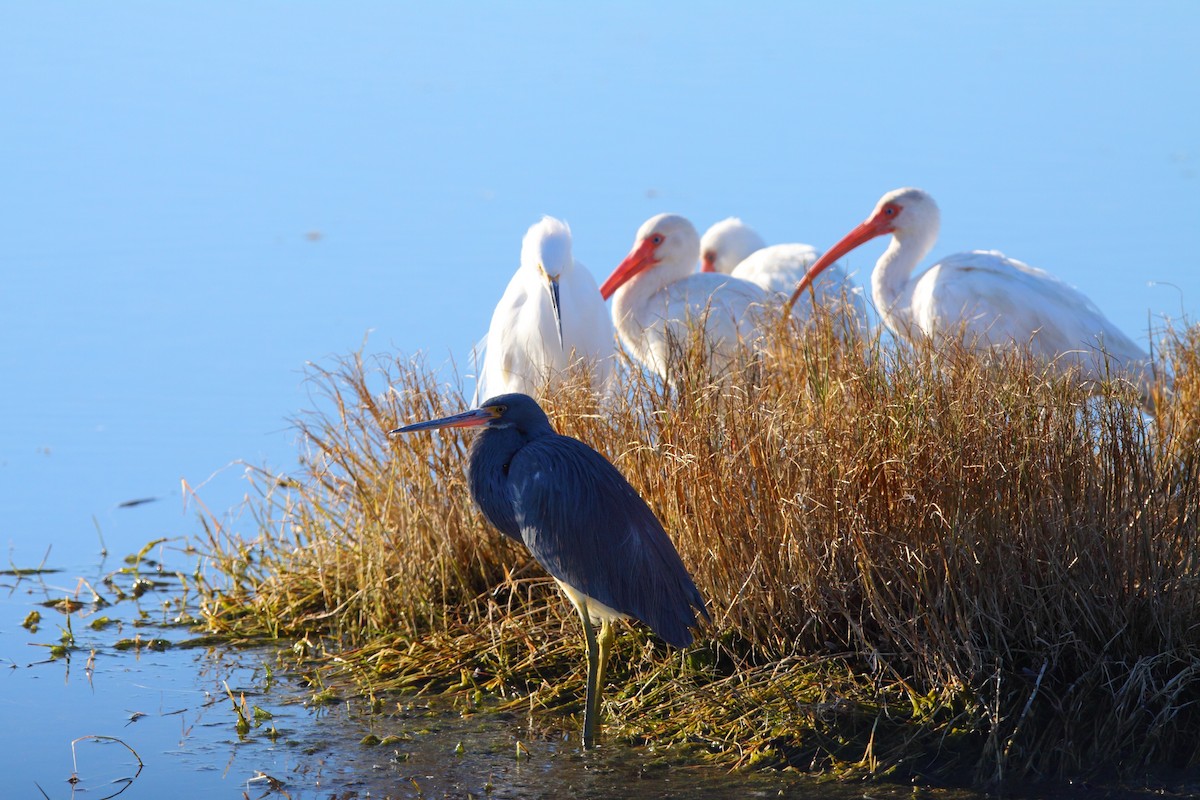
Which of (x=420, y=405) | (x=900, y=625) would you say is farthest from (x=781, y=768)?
(x=420, y=405)

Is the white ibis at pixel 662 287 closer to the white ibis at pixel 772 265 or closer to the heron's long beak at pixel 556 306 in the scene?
the white ibis at pixel 772 265

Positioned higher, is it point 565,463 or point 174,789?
point 565,463

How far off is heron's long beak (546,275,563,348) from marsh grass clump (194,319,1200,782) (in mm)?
716

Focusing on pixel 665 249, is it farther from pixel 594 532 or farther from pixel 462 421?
pixel 594 532

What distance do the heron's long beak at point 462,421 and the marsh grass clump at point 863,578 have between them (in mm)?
618

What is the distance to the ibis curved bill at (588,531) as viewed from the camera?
446 centimetres

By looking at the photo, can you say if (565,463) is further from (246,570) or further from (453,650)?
(246,570)

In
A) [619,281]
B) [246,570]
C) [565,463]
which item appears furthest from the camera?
[619,281]

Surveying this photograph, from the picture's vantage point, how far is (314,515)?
6.04 m

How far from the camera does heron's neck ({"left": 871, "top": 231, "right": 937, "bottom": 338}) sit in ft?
28.2

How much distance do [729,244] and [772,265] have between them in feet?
3.49

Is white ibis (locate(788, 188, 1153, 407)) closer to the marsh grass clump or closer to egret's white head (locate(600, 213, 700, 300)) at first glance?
egret's white head (locate(600, 213, 700, 300))

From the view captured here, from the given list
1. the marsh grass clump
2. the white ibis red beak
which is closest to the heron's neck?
the white ibis red beak

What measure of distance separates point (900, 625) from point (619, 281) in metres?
4.20
